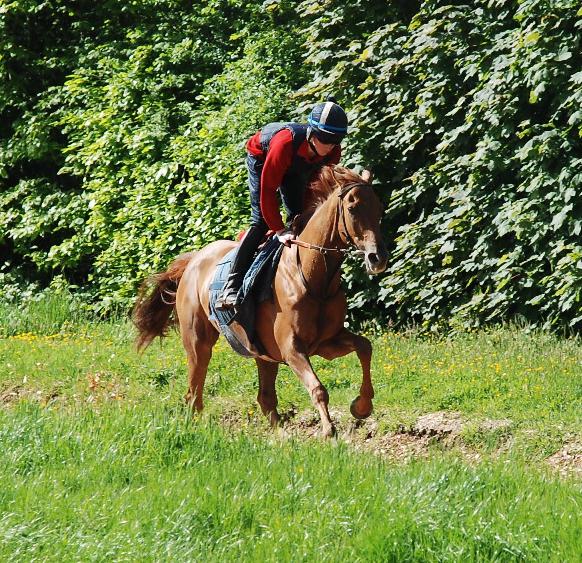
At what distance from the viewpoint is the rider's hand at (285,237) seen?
8.01 metres

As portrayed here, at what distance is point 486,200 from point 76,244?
6936 mm

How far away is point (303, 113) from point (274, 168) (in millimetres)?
5623

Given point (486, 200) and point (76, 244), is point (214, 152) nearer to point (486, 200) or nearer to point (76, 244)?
point (76, 244)

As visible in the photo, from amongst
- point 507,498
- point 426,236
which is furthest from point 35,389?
point 507,498

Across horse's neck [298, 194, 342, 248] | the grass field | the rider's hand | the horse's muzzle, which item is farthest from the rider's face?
the grass field

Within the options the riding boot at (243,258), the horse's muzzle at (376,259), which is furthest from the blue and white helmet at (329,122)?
the riding boot at (243,258)

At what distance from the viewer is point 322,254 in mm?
7867

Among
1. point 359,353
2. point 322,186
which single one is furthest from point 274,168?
point 359,353

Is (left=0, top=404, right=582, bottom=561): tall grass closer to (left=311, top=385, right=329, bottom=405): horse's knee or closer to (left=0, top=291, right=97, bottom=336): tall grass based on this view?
(left=311, top=385, right=329, bottom=405): horse's knee

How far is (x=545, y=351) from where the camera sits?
1059 centimetres

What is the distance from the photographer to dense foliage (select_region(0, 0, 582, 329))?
10867 millimetres

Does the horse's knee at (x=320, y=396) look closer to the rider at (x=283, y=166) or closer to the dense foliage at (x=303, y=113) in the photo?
the rider at (x=283, y=166)

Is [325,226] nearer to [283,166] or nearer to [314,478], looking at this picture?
[283,166]

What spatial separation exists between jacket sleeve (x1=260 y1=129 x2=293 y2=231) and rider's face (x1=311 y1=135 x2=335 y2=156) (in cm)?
17
